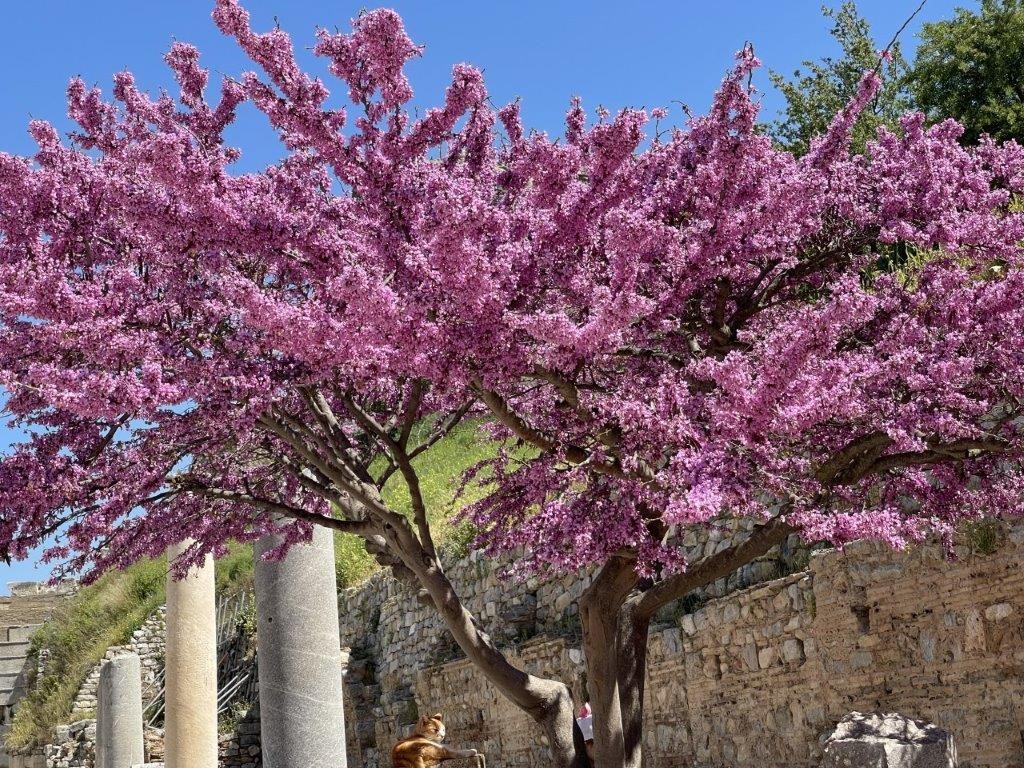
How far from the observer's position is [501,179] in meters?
7.28

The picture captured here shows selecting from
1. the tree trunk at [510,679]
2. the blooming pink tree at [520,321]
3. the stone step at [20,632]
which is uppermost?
the stone step at [20,632]

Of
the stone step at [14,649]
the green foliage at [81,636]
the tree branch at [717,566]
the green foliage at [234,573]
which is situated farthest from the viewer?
the stone step at [14,649]

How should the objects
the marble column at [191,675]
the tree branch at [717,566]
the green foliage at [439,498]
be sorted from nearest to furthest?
1. the tree branch at [717,566]
2. the marble column at [191,675]
3. the green foliage at [439,498]

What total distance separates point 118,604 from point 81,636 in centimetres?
207

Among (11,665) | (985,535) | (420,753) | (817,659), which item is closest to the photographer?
(420,753)

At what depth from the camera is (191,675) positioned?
1485cm

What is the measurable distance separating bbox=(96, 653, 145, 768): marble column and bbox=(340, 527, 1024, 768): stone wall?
287 inches

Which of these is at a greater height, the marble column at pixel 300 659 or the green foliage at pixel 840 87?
the green foliage at pixel 840 87

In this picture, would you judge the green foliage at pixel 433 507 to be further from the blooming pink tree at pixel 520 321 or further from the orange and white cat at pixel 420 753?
the blooming pink tree at pixel 520 321

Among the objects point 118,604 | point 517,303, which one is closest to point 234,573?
point 118,604

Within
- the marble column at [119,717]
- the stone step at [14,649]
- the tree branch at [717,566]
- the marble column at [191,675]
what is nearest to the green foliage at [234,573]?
the marble column at [119,717]

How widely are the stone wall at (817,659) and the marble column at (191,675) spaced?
157 inches

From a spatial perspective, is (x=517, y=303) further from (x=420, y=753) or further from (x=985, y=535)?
(x=985, y=535)

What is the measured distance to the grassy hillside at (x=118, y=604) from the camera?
83.9 ft
